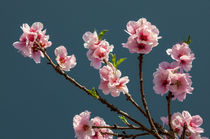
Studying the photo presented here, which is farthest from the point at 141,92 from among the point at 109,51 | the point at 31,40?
the point at 31,40

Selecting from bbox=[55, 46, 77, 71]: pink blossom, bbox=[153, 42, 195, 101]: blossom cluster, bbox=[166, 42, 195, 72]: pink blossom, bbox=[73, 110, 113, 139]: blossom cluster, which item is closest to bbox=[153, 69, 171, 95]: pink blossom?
bbox=[153, 42, 195, 101]: blossom cluster

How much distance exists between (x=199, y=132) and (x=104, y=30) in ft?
3.68

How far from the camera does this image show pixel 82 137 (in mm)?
2121

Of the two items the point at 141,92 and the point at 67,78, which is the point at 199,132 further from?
the point at 67,78

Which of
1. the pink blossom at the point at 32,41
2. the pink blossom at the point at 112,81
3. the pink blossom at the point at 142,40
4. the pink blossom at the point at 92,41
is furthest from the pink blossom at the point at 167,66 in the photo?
the pink blossom at the point at 32,41

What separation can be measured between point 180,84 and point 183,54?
0.86ft

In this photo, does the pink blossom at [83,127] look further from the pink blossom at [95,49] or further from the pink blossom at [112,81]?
the pink blossom at [95,49]

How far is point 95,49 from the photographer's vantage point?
6.97 feet

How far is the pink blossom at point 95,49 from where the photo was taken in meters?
A: 2.11

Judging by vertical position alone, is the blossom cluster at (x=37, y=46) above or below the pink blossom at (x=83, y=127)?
above

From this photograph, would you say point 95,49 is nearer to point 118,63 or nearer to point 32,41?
point 118,63

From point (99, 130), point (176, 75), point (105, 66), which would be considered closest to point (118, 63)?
point (105, 66)

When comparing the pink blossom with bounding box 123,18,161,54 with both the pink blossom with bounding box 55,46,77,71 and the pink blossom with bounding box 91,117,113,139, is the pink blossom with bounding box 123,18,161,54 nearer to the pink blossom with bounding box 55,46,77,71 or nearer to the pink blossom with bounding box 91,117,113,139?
the pink blossom with bounding box 55,46,77,71

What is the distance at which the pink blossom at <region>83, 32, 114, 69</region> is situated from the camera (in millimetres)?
2105
